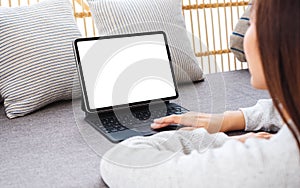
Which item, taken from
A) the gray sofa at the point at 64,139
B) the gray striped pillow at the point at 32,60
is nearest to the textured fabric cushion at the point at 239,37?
the gray sofa at the point at 64,139

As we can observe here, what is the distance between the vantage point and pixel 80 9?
207 cm

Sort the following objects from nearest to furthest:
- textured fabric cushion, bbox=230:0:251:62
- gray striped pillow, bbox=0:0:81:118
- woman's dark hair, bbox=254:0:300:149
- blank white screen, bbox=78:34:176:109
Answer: woman's dark hair, bbox=254:0:300:149 < blank white screen, bbox=78:34:176:109 < gray striped pillow, bbox=0:0:81:118 < textured fabric cushion, bbox=230:0:251:62

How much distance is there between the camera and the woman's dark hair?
1.81 ft

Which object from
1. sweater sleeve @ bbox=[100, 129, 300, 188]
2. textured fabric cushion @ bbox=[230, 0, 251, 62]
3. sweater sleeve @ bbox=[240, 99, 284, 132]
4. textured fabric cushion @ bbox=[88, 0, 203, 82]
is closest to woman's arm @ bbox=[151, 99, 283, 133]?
sweater sleeve @ bbox=[240, 99, 284, 132]

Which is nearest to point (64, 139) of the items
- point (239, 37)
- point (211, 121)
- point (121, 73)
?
point (121, 73)

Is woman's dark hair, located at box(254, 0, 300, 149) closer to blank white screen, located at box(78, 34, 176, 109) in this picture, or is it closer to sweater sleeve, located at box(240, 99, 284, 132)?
sweater sleeve, located at box(240, 99, 284, 132)

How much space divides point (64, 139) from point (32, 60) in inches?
16.2

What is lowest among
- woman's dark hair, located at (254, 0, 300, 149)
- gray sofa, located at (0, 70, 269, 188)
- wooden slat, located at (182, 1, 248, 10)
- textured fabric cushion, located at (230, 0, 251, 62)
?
gray sofa, located at (0, 70, 269, 188)

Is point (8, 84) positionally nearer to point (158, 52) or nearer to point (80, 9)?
point (158, 52)

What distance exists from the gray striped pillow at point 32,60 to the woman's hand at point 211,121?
43 cm

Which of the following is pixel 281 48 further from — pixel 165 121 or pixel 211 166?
pixel 165 121

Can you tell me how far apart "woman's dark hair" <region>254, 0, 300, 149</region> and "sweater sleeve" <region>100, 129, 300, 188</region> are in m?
0.06

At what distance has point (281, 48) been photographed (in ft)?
1.85

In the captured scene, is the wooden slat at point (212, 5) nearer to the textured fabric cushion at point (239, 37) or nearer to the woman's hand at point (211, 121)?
the textured fabric cushion at point (239, 37)
